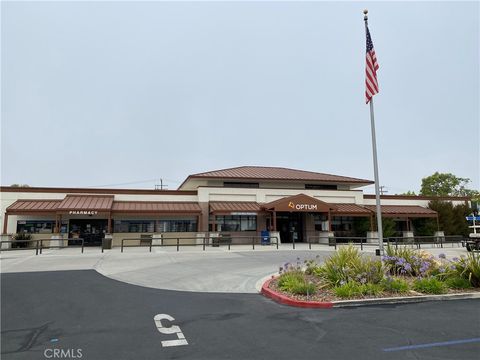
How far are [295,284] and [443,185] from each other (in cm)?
6302

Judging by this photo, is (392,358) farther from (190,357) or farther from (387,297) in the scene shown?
(387,297)

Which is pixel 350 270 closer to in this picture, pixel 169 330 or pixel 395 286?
pixel 395 286

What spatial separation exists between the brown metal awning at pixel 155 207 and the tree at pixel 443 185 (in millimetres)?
48746

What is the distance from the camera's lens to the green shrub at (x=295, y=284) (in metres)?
8.61

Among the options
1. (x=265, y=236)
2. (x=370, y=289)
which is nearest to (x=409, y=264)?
(x=370, y=289)

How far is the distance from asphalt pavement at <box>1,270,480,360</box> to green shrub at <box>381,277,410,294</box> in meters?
0.69

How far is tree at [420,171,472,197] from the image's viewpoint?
2391 inches

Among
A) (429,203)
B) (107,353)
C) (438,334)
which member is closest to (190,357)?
(107,353)

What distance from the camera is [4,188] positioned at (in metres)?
28.0

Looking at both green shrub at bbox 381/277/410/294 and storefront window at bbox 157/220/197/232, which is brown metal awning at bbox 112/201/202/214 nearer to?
storefront window at bbox 157/220/197/232

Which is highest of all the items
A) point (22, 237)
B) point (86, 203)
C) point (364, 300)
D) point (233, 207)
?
point (86, 203)

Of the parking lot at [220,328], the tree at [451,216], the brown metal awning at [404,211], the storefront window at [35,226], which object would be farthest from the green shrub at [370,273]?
the tree at [451,216]

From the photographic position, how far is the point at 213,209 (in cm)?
2981

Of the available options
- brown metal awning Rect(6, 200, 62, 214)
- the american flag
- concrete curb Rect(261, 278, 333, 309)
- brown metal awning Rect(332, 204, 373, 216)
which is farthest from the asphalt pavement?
brown metal awning Rect(332, 204, 373, 216)
